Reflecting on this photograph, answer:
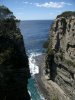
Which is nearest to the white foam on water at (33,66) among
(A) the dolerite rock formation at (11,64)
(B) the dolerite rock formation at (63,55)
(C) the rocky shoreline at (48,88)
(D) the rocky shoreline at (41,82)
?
(D) the rocky shoreline at (41,82)

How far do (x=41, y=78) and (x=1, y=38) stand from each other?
186ft

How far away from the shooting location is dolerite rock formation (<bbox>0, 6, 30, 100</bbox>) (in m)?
36.0

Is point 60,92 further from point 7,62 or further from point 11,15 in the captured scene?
point 7,62

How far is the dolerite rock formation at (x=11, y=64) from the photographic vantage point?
36031 mm

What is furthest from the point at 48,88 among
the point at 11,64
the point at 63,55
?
the point at 11,64

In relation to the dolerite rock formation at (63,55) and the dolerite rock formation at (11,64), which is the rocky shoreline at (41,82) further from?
the dolerite rock formation at (11,64)

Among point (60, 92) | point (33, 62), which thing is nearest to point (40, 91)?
point (60, 92)

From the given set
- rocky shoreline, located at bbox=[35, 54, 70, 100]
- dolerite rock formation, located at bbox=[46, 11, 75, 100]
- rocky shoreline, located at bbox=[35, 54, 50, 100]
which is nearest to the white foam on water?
rocky shoreline, located at bbox=[35, 54, 50, 100]

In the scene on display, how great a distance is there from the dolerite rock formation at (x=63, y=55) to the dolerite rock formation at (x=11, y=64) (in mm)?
34291

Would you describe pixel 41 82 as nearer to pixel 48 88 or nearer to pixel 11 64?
pixel 48 88

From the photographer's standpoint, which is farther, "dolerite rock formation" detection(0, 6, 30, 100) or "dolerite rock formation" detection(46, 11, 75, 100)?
"dolerite rock formation" detection(46, 11, 75, 100)

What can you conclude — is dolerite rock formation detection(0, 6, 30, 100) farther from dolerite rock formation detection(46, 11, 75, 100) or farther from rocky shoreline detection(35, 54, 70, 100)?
dolerite rock formation detection(46, 11, 75, 100)

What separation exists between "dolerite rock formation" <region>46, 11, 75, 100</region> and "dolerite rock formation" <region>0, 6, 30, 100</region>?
113 ft

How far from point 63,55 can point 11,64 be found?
46308 millimetres
